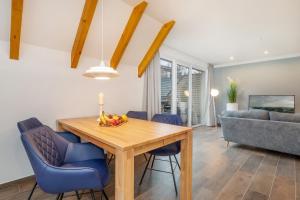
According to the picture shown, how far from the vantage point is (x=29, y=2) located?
6.21 feet

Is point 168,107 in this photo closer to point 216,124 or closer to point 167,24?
point 167,24

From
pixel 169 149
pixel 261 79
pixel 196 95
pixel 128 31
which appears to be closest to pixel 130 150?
pixel 169 149

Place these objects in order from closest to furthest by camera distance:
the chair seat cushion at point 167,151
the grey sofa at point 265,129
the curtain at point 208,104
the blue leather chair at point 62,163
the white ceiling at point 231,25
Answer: the blue leather chair at point 62,163
the chair seat cushion at point 167,151
the white ceiling at point 231,25
the grey sofa at point 265,129
the curtain at point 208,104

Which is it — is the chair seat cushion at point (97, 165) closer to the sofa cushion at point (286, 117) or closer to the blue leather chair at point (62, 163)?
the blue leather chair at point (62, 163)

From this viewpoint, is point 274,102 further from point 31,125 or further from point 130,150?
point 31,125

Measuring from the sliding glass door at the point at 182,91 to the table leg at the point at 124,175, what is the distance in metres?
3.23

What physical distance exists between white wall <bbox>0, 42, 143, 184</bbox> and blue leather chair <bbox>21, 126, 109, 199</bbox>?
0.88 m

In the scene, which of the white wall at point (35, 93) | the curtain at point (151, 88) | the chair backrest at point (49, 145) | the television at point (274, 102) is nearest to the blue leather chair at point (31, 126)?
the chair backrest at point (49, 145)

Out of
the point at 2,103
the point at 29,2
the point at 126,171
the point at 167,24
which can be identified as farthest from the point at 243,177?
the point at 29,2

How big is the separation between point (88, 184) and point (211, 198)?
142 centimetres

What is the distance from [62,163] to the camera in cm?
165

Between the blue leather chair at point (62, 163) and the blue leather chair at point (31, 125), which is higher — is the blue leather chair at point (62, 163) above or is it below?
below

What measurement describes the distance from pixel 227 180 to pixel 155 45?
2.73 metres

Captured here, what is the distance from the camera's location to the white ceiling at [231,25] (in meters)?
2.41
